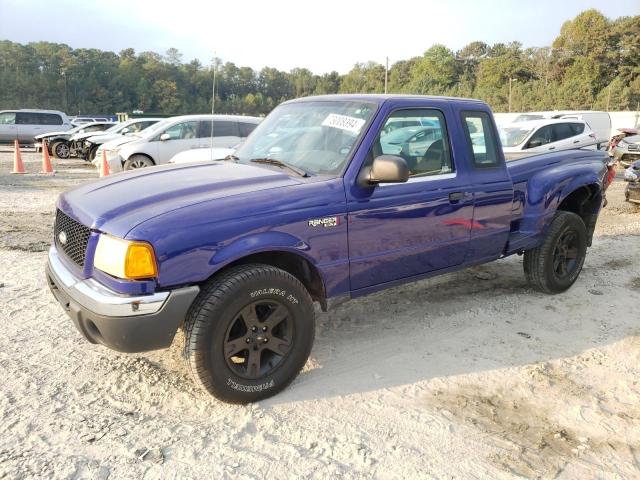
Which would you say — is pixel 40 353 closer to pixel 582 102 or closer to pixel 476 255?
pixel 476 255

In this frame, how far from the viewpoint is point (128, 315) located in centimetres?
269

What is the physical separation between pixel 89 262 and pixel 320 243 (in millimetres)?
1337

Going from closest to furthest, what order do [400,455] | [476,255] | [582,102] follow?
[400,455] < [476,255] < [582,102]

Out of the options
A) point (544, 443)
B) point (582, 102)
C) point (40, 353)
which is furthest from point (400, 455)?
point (582, 102)

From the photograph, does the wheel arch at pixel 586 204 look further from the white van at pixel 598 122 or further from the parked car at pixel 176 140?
the white van at pixel 598 122

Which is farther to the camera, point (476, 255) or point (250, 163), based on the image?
point (476, 255)

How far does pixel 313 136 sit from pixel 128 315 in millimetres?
1854

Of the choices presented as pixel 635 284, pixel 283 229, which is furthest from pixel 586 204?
pixel 283 229

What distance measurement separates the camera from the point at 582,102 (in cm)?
5897

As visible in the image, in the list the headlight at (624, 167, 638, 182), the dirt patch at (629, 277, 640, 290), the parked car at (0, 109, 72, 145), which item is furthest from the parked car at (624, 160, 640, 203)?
the parked car at (0, 109, 72, 145)

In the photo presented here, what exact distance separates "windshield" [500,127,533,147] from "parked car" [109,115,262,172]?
6.46 metres

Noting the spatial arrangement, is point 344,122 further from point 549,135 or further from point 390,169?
point 549,135

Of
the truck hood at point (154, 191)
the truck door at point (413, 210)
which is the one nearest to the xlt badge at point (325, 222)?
the truck door at point (413, 210)

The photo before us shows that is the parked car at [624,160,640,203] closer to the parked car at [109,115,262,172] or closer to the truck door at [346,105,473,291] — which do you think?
the truck door at [346,105,473,291]
